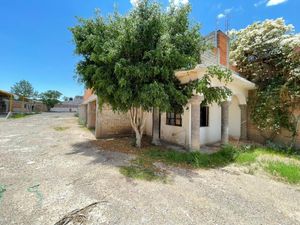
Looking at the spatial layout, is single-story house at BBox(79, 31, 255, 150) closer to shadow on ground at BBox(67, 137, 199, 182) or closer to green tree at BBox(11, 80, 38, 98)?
shadow on ground at BBox(67, 137, 199, 182)

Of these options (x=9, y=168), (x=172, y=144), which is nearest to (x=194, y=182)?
(x=172, y=144)

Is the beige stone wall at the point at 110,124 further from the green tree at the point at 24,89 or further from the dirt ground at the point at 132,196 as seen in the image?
the green tree at the point at 24,89

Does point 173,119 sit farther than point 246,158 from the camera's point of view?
Yes

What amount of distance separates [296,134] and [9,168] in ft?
36.7

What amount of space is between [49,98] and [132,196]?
202 ft

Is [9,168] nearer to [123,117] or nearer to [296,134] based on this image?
[123,117]

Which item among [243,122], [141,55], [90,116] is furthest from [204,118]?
[90,116]

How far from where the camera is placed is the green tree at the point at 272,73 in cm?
828

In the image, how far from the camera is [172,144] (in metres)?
8.91

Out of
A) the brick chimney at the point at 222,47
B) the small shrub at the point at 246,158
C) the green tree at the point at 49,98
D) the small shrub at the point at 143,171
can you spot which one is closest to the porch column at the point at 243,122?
the brick chimney at the point at 222,47

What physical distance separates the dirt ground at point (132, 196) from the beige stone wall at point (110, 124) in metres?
4.50

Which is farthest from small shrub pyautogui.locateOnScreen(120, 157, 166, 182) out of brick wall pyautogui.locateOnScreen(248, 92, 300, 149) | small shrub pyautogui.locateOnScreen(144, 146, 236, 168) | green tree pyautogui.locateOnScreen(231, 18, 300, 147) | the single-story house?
brick wall pyautogui.locateOnScreen(248, 92, 300, 149)

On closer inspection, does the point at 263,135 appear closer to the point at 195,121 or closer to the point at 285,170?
the point at 285,170

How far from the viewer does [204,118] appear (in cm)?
943
